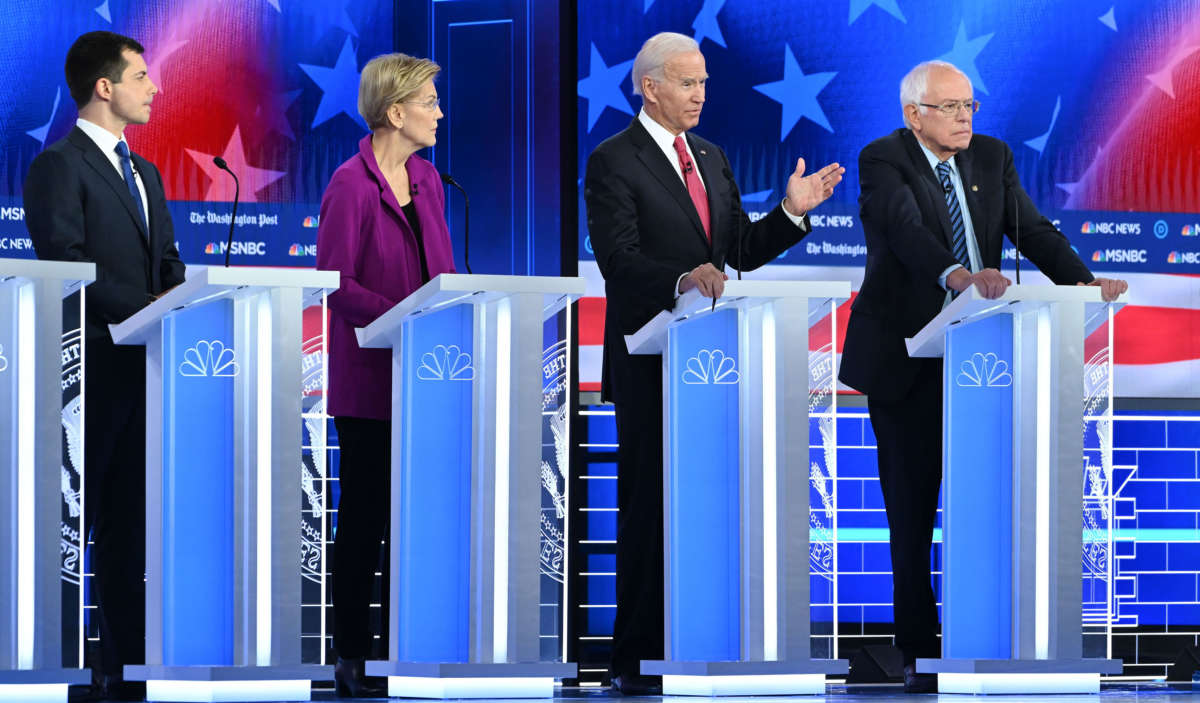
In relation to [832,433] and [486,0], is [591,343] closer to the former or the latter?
[486,0]

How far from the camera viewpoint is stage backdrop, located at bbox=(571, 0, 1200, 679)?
5871mm

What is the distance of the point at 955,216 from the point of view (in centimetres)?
455

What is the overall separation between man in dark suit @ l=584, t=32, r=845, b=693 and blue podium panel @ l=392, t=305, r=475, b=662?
59 centimetres

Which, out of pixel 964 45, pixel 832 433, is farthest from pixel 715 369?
pixel 964 45

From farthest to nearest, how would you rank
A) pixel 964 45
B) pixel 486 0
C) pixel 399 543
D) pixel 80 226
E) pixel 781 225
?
pixel 964 45
pixel 486 0
pixel 781 225
pixel 80 226
pixel 399 543

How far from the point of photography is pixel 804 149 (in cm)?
591

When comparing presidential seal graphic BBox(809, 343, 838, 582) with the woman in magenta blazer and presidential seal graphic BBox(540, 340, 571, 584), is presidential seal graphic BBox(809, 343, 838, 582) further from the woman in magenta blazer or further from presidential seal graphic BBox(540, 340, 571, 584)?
the woman in magenta blazer

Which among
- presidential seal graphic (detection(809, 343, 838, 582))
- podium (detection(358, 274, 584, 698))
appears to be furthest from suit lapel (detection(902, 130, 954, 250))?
podium (detection(358, 274, 584, 698))

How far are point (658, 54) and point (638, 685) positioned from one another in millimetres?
1497

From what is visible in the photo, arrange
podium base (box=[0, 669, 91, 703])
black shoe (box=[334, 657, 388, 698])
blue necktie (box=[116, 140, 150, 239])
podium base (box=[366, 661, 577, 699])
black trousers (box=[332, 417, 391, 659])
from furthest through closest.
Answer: blue necktie (box=[116, 140, 150, 239])
black trousers (box=[332, 417, 391, 659])
black shoe (box=[334, 657, 388, 698])
podium base (box=[366, 661, 577, 699])
podium base (box=[0, 669, 91, 703])

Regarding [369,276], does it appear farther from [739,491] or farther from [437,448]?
[739,491]

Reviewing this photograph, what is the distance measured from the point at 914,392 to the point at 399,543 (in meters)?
1.39

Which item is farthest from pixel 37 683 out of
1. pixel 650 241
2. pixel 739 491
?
pixel 650 241

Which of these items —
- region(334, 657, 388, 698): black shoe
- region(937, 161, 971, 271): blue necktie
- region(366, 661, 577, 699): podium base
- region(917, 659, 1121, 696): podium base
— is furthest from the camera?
region(937, 161, 971, 271): blue necktie
